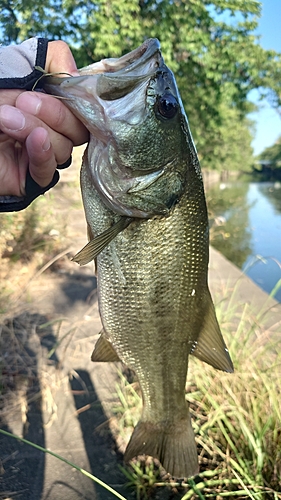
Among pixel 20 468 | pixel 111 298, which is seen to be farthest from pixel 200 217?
pixel 20 468

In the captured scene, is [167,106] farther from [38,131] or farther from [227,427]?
[227,427]

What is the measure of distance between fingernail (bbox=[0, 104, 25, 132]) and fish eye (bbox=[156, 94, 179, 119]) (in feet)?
1.81

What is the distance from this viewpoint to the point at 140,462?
111 inches

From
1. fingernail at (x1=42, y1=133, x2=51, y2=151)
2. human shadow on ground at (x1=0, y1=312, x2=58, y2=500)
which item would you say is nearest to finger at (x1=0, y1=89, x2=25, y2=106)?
fingernail at (x1=42, y1=133, x2=51, y2=151)

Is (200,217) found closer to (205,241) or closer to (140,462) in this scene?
(205,241)

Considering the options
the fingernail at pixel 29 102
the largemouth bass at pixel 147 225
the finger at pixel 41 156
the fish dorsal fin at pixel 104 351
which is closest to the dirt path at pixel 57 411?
the largemouth bass at pixel 147 225

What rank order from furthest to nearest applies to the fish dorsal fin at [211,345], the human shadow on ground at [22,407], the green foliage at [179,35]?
1. the green foliage at [179,35]
2. the human shadow on ground at [22,407]
3. the fish dorsal fin at [211,345]

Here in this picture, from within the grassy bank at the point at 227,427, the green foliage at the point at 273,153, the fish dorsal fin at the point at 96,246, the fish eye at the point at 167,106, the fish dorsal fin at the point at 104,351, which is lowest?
the grassy bank at the point at 227,427

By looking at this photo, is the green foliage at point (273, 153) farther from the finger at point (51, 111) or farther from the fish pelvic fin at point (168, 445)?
the finger at point (51, 111)

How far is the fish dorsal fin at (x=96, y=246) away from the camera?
150 cm

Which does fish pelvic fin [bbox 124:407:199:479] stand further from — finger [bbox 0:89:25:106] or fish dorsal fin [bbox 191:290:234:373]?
finger [bbox 0:89:25:106]

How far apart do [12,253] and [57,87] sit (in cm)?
462

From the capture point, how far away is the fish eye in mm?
1567

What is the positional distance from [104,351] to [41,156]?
3.25ft
